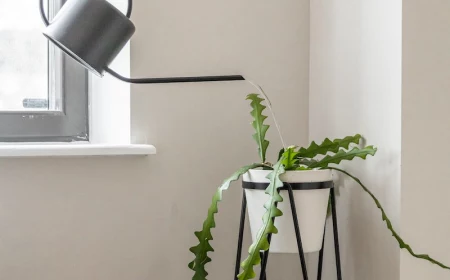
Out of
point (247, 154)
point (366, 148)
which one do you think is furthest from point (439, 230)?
point (247, 154)

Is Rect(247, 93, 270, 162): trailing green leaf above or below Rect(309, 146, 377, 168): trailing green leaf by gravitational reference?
above

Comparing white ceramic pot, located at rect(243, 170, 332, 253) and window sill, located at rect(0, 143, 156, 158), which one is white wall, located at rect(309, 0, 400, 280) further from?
window sill, located at rect(0, 143, 156, 158)

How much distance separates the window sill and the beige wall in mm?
32

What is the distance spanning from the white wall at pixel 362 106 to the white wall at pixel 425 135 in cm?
2

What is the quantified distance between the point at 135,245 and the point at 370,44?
0.61m

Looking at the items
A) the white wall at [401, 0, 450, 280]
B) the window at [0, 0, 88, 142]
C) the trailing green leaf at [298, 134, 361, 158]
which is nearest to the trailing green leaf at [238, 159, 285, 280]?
the trailing green leaf at [298, 134, 361, 158]

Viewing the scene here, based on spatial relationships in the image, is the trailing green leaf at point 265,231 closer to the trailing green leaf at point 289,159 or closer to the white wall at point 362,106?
the trailing green leaf at point 289,159

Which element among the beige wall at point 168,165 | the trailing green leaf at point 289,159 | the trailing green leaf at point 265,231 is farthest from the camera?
the beige wall at point 168,165

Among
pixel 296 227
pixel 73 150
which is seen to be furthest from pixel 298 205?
pixel 73 150

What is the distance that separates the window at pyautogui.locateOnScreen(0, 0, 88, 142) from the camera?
4.47 ft

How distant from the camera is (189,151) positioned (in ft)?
4.23

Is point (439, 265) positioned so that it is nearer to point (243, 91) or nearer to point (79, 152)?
point (243, 91)

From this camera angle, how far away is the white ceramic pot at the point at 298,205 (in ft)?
Answer: 3.51

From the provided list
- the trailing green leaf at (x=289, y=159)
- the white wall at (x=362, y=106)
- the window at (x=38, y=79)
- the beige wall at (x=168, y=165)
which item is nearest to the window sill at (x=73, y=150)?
the beige wall at (x=168, y=165)
